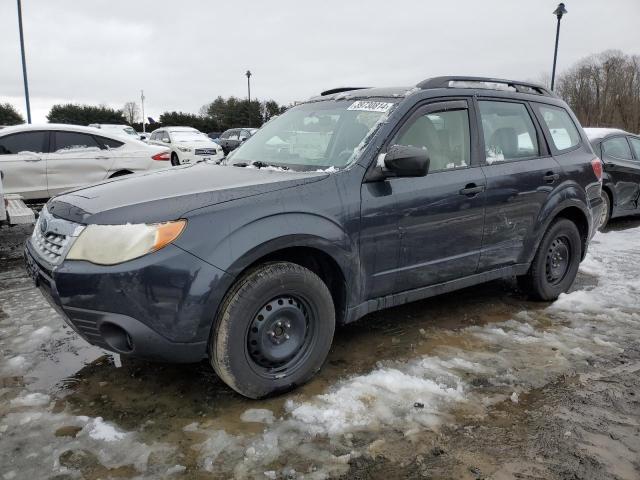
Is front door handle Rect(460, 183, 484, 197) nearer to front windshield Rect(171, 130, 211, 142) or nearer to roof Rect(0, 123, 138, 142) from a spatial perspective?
roof Rect(0, 123, 138, 142)

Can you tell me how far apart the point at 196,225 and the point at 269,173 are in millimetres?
836

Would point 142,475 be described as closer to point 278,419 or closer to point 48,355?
point 278,419

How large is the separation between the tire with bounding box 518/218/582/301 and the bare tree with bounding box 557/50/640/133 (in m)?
48.5

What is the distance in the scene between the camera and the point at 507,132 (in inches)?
170

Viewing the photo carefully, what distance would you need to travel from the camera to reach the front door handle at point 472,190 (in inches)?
150

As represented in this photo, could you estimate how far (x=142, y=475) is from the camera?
7.80 ft

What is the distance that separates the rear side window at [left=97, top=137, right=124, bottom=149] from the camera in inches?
345

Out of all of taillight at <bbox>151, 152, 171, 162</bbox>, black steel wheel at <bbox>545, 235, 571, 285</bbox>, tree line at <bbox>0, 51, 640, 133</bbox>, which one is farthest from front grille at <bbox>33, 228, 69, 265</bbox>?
tree line at <bbox>0, 51, 640, 133</bbox>

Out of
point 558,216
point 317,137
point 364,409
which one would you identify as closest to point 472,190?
point 317,137

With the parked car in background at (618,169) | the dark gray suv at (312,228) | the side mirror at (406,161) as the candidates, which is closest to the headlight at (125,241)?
the dark gray suv at (312,228)

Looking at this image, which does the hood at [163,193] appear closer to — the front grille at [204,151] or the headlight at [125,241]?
the headlight at [125,241]

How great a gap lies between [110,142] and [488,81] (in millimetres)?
6706

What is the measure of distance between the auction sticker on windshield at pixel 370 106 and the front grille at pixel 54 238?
80.2 inches

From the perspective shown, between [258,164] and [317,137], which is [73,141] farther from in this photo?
[317,137]
